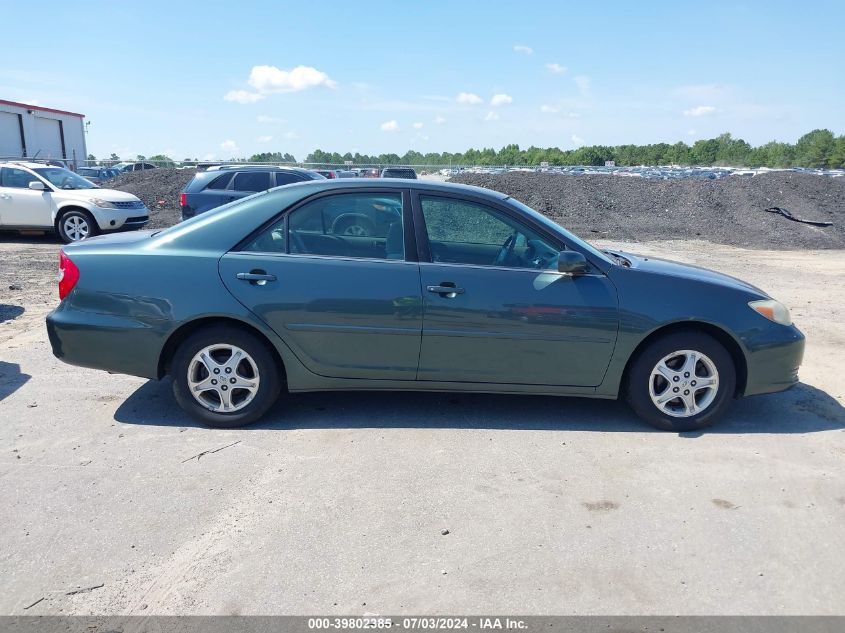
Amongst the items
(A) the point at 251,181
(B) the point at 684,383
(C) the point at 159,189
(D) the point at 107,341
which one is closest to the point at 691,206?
(A) the point at 251,181

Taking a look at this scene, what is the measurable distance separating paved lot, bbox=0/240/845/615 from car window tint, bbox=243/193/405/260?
120 centimetres

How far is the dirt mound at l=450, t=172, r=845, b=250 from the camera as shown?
18.8 m

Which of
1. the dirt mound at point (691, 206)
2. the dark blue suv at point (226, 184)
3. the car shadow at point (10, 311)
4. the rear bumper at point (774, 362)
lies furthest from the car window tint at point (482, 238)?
the dirt mound at point (691, 206)

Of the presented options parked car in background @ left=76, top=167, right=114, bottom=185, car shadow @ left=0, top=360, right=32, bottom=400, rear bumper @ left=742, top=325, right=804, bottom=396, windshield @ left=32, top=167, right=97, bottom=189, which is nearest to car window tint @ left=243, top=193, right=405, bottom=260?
car shadow @ left=0, top=360, right=32, bottom=400

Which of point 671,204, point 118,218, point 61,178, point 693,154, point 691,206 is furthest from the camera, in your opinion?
point 693,154

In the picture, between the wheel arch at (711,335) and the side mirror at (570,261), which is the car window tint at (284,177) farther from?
the wheel arch at (711,335)

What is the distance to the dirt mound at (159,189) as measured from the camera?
20.0 metres

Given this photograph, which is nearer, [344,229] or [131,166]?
[344,229]

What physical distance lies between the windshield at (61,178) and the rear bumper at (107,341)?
11.4 meters

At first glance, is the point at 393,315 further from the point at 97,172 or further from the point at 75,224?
the point at 97,172

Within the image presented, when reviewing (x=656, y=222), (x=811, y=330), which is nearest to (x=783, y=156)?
(x=656, y=222)

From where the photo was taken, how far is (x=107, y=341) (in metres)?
4.65

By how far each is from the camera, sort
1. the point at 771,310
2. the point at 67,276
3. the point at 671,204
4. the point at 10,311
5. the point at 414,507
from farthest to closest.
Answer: the point at 671,204 < the point at 10,311 < the point at 771,310 < the point at 67,276 < the point at 414,507

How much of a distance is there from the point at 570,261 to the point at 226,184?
34.0 feet
